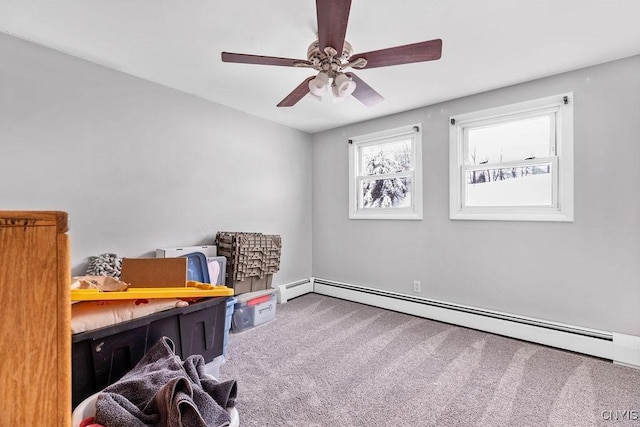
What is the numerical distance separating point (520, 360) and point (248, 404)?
2.02 m

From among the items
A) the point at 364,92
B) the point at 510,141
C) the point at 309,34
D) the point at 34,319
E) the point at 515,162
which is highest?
the point at 309,34

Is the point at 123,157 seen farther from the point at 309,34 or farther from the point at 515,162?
the point at 515,162

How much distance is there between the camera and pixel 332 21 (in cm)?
136

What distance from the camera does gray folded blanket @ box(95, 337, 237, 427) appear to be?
3.16ft

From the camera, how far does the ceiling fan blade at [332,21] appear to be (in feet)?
4.14

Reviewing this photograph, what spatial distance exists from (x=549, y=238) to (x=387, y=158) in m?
1.84

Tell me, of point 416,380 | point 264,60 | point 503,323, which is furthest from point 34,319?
point 503,323

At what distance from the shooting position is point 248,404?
5.57ft

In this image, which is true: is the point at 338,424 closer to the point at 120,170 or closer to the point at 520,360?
the point at 520,360

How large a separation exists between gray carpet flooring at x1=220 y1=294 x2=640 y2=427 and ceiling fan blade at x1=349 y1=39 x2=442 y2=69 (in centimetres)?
201

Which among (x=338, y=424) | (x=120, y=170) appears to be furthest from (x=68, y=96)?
(x=338, y=424)

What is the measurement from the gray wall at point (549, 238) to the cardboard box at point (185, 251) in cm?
181

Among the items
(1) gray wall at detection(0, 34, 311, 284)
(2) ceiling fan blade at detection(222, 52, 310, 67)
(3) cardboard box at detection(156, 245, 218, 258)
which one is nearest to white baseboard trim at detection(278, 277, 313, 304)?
(1) gray wall at detection(0, 34, 311, 284)

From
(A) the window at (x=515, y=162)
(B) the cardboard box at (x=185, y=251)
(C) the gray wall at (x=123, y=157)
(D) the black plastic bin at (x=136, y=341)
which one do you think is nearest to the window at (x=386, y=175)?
(A) the window at (x=515, y=162)
